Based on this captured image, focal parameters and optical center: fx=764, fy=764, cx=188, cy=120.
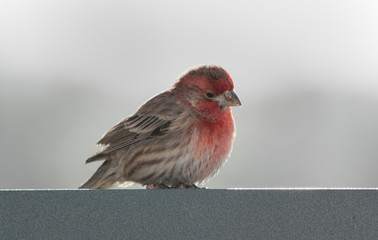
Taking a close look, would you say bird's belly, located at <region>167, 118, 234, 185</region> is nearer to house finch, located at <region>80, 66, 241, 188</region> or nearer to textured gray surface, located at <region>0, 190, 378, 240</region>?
house finch, located at <region>80, 66, 241, 188</region>

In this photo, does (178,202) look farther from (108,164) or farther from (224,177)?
(224,177)

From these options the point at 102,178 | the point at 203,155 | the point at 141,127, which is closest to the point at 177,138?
the point at 203,155

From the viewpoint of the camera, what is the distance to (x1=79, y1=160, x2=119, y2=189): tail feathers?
4910mm

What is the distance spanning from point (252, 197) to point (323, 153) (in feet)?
52.2

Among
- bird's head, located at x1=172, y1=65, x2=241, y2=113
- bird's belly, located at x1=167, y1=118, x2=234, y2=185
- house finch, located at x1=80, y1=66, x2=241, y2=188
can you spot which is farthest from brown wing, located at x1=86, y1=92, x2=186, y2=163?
bird's belly, located at x1=167, y1=118, x2=234, y2=185

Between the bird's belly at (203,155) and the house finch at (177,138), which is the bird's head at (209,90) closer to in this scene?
the house finch at (177,138)

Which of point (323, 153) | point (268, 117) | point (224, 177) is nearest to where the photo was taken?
point (224, 177)

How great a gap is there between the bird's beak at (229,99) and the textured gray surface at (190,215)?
188cm

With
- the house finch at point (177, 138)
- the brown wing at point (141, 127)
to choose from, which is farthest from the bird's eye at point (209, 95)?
the brown wing at point (141, 127)

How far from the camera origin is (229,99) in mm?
4832

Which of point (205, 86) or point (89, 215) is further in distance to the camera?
point (205, 86)

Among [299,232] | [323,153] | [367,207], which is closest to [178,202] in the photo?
[299,232]

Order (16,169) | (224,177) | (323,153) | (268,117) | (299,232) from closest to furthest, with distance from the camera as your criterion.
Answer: (299,232), (16,169), (224,177), (268,117), (323,153)

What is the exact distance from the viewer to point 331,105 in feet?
62.7
